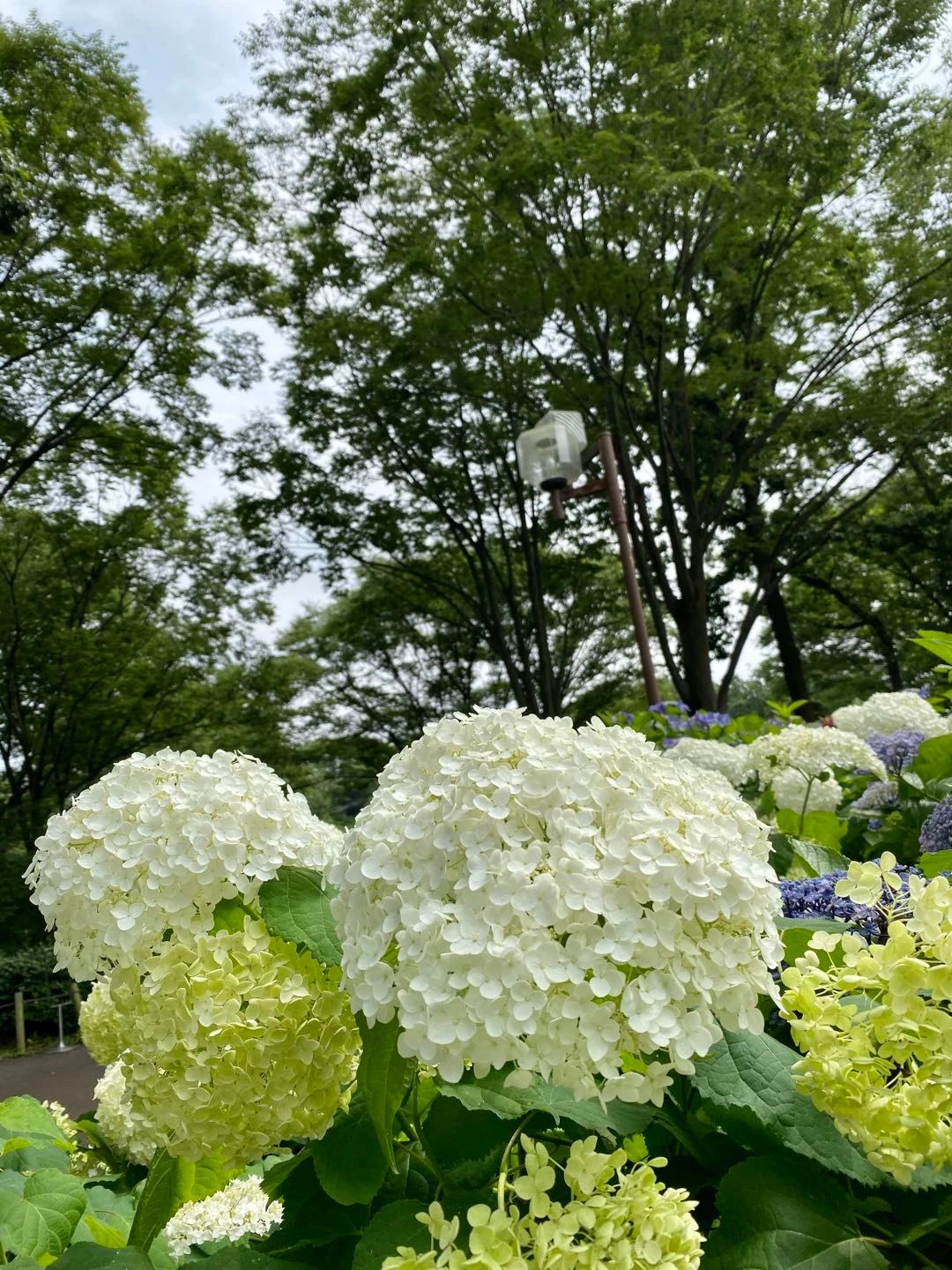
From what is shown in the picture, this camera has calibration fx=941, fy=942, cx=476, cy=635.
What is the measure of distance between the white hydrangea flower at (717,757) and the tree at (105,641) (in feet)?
38.8

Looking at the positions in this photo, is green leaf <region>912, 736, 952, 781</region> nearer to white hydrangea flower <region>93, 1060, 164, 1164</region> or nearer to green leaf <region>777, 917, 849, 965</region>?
green leaf <region>777, 917, 849, 965</region>

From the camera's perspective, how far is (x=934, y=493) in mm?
18188

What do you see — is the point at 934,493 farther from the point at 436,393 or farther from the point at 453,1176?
the point at 453,1176

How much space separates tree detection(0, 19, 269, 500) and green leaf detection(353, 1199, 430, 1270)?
11.2 meters

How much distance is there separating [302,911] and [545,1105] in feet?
1.28

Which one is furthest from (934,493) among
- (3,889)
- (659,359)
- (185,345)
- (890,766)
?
(3,889)

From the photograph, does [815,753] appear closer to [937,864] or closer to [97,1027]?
[937,864]

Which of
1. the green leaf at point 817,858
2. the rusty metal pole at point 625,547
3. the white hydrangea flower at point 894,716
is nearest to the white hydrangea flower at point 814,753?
the white hydrangea flower at point 894,716

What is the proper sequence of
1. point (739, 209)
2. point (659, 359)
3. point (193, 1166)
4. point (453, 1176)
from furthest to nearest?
point (659, 359) → point (739, 209) → point (193, 1166) → point (453, 1176)

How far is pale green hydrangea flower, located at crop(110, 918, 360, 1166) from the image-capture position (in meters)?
1.11

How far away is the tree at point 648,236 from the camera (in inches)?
371

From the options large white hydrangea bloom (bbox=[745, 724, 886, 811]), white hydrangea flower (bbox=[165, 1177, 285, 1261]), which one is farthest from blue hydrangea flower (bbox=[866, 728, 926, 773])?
white hydrangea flower (bbox=[165, 1177, 285, 1261])

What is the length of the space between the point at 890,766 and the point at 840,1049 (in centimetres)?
293

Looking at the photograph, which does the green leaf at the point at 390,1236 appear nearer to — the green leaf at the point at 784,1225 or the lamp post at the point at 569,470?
the green leaf at the point at 784,1225
